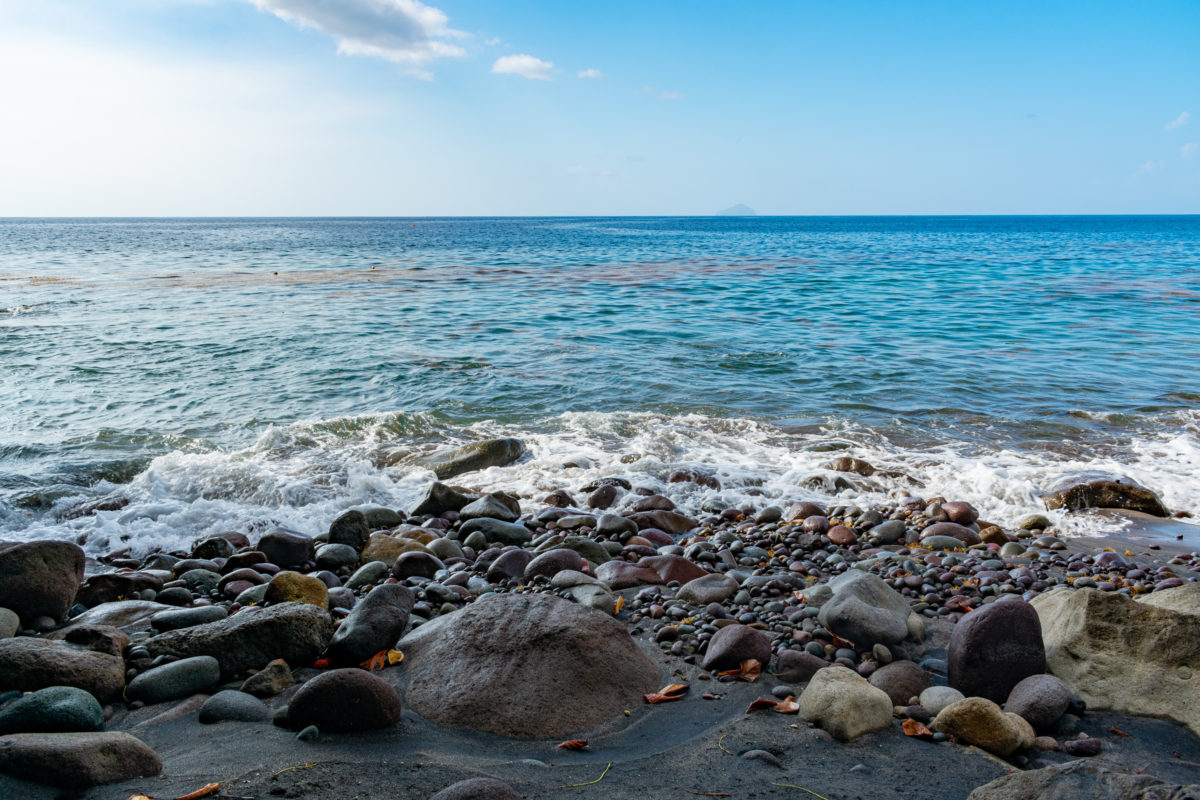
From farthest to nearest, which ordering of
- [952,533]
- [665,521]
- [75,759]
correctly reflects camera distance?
[665,521] → [952,533] → [75,759]

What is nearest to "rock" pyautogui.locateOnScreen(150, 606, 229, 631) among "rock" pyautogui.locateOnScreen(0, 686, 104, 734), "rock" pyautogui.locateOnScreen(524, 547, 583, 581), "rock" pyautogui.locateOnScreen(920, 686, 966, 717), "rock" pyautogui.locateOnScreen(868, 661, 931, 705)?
"rock" pyautogui.locateOnScreen(0, 686, 104, 734)

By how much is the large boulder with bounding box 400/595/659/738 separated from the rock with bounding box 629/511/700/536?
3051mm

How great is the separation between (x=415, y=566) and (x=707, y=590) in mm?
2423

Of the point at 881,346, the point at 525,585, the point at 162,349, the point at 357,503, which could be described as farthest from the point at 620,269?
the point at 525,585

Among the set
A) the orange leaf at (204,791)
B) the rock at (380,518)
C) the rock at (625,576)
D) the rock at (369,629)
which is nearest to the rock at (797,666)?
the rock at (625,576)

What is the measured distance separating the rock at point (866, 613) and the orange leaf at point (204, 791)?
3.30 m

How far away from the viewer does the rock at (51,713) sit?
10.3ft

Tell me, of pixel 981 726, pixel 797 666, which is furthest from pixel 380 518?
pixel 981 726

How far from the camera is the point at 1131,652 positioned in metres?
3.71

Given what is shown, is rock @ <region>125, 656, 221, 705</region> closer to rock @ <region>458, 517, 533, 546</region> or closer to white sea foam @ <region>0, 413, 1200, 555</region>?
rock @ <region>458, 517, 533, 546</region>

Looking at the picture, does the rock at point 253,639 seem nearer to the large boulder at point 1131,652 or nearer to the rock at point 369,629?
the rock at point 369,629

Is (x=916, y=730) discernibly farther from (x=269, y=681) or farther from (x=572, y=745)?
(x=269, y=681)

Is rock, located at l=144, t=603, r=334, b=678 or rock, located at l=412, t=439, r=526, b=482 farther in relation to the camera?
rock, located at l=412, t=439, r=526, b=482

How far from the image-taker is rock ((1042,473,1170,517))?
7258 millimetres
